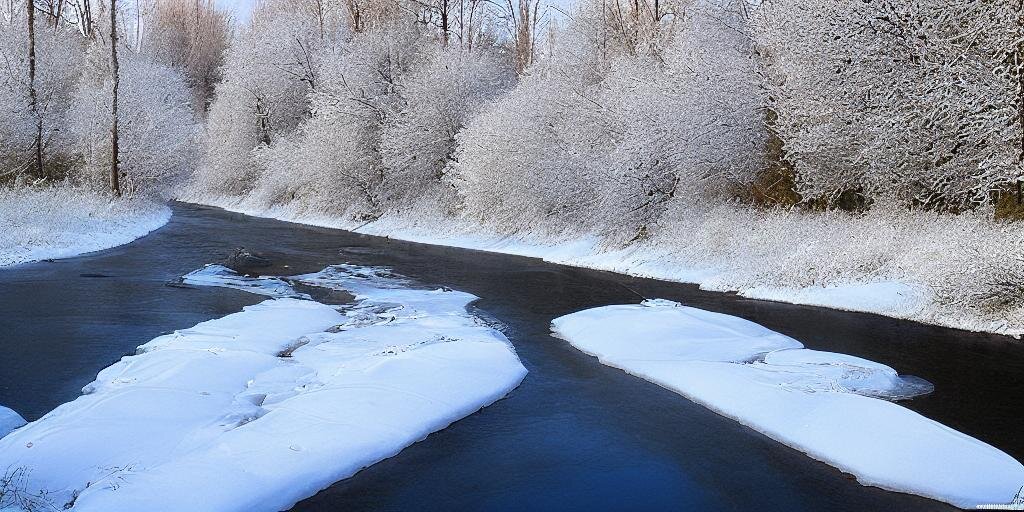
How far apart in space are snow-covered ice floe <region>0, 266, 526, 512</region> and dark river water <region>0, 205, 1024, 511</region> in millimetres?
401

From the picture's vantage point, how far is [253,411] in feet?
30.9

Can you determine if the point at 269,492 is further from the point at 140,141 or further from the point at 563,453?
the point at 140,141

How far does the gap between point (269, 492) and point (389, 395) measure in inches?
108

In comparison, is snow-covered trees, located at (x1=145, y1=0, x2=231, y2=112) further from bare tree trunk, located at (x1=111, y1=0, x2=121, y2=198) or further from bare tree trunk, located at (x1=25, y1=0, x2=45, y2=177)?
bare tree trunk, located at (x1=111, y1=0, x2=121, y2=198)

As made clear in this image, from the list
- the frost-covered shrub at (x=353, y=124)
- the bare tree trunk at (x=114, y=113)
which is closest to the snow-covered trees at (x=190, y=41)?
the frost-covered shrub at (x=353, y=124)

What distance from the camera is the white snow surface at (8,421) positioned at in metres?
8.68

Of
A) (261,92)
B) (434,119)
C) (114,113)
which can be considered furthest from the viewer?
(261,92)

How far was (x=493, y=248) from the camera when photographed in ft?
101

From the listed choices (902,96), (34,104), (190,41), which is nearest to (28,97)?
(34,104)

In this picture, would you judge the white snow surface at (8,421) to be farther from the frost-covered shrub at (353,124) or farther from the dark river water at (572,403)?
the frost-covered shrub at (353,124)

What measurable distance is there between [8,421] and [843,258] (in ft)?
55.1

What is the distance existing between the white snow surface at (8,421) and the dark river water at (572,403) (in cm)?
24

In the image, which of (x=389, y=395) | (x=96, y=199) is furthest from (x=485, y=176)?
(x=389, y=395)

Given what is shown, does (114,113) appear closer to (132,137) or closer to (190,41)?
(132,137)
